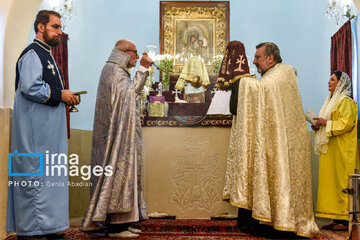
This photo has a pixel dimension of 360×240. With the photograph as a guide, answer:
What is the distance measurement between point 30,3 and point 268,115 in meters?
3.11

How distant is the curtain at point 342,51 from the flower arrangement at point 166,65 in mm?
3015

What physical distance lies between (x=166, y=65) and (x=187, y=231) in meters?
4.16

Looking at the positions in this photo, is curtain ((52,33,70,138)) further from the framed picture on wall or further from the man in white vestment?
the framed picture on wall

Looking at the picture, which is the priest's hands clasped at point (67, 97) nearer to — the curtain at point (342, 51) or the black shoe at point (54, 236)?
the black shoe at point (54, 236)

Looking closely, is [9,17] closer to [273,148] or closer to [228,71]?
[228,71]

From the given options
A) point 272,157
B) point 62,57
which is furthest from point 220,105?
point 62,57

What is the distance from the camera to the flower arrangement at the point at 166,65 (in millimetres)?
8234

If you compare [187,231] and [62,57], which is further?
[62,57]

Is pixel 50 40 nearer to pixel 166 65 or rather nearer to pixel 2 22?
pixel 2 22

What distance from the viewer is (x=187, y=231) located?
4.79 meters

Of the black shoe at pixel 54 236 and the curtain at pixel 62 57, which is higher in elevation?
the curtain at pixel 62 57

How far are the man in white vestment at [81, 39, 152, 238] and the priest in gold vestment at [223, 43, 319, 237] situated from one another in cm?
108

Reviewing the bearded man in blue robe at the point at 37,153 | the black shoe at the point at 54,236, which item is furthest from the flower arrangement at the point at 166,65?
the black shoe at the point at 54,236

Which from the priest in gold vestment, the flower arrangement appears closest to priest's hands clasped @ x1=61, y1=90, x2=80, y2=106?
the priest in gold vestment
